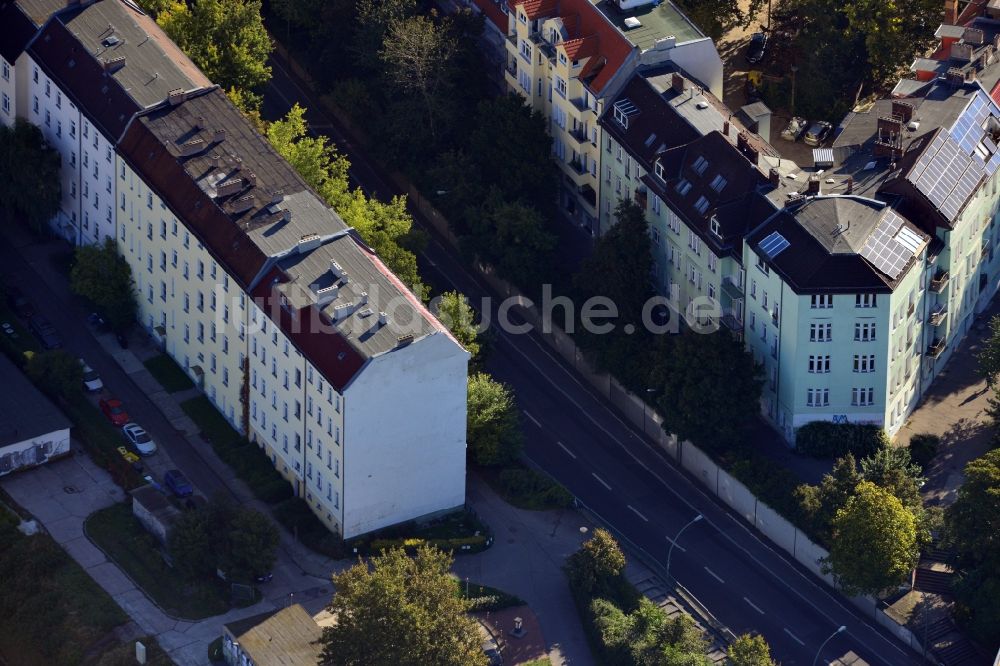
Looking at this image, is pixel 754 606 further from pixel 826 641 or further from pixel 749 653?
pixel 749 653

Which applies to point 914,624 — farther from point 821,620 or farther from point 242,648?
point 242,648

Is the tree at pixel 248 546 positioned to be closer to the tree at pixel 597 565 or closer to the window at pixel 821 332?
the tree at pixel 597 565

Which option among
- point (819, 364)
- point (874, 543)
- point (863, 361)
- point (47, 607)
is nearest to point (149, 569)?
point (47, 607)

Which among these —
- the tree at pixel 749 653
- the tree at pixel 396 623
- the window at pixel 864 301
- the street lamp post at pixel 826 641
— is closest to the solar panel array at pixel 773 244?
the window at pixel 864 301

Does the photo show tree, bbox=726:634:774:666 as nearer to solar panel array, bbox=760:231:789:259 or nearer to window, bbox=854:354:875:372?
window, bbox=854:354:875:372

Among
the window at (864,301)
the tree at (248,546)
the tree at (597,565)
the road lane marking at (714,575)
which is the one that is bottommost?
the road lane marking at (714,575)

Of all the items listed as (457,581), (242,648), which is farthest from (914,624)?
(242,648)

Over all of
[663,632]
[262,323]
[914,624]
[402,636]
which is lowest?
A: [914,624]

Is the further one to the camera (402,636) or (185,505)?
(185,505)
